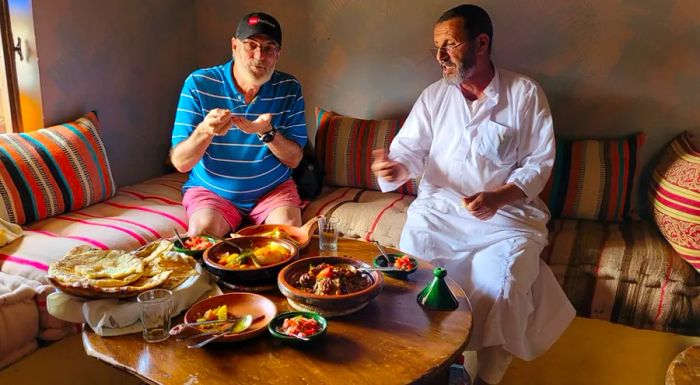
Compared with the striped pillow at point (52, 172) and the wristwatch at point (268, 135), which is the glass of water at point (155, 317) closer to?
the wristwatch at point (268, 135)

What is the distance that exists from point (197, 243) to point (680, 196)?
6.12ft

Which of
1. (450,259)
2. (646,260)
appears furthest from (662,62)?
(450,259)

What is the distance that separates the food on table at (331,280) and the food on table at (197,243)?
39cm

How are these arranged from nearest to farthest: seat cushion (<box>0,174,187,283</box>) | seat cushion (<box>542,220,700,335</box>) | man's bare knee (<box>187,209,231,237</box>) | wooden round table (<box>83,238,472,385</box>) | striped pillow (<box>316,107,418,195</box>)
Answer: wooden round table (<box>83,238,472,385</box>)
seat cushion (<box>0,174,187,283</box>)
seat cushion (<box>542,220,700,335</box>)
man's bare knee (<box>187,209,231,237</box>)
striped pillow (<box>316,107,418,195</box>)

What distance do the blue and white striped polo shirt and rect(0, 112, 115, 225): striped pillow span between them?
459 mm

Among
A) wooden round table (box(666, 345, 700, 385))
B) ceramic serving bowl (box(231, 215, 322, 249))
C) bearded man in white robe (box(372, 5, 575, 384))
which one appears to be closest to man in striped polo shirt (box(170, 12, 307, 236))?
ceramic serving bowl (box(231, 215, 322, 249))

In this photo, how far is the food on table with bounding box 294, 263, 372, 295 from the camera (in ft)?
4.59

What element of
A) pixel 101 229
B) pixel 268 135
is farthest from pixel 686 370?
pixel 101 229

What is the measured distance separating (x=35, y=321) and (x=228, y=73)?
47.2 inches

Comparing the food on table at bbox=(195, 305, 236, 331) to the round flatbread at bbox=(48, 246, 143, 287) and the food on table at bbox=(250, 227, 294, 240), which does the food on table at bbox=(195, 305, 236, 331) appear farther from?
the food on table at bbox=(250, 227, 294, 240)

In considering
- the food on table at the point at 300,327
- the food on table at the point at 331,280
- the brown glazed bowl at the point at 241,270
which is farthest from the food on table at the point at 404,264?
the food on table at the point at 300,327

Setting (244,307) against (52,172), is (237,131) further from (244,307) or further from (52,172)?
(244,307)

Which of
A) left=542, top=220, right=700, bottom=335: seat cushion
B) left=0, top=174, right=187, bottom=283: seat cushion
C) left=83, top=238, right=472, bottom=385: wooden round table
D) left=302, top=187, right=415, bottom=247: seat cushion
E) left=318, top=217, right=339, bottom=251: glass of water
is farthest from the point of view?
left=302, top=187, right=415, bottom=247: seat cushion

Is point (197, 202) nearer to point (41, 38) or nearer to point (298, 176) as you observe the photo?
point (298, 176)
